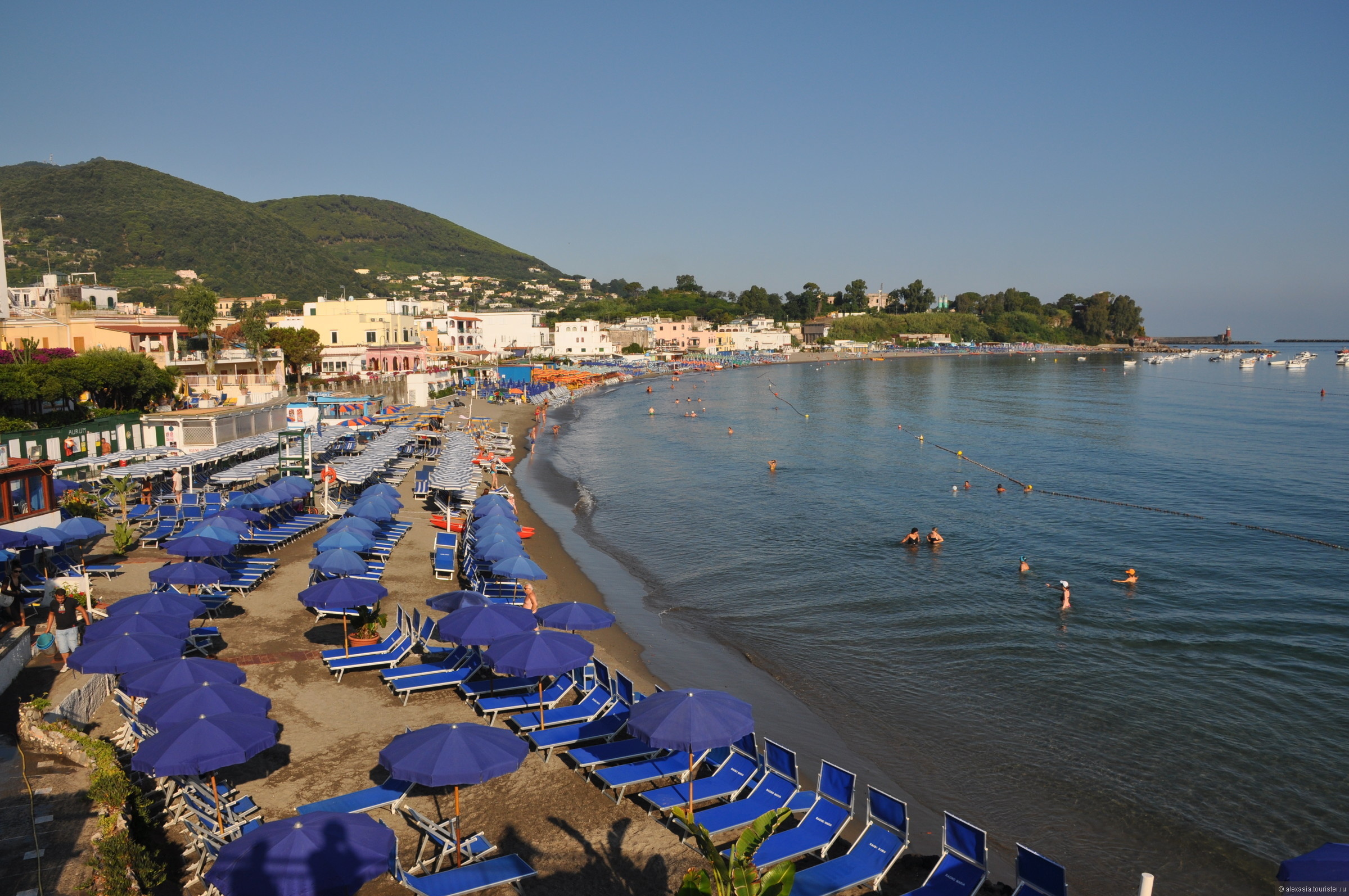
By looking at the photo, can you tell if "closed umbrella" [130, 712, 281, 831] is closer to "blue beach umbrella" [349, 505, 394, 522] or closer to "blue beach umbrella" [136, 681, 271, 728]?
"blue beach umbrella" [136, 681, 271, 728]

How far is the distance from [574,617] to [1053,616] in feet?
40.2

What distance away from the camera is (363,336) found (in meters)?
66.9

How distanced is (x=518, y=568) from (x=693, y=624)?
14.3 ft

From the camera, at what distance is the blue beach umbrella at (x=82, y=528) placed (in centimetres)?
1664

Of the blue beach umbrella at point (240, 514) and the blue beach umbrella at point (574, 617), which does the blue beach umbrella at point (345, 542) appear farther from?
the blue beach umbrella at point (574, 617)

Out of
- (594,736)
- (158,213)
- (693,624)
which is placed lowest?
(693,624)

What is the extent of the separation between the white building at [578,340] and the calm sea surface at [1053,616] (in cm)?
7299

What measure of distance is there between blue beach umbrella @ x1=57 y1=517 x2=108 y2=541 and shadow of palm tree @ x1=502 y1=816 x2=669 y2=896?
13.2m

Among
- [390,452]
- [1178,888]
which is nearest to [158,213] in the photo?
[390,452]

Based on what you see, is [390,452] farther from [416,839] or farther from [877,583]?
[416,839]

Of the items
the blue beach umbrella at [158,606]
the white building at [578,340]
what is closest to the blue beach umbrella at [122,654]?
the blue beach umbrella at [158,606]

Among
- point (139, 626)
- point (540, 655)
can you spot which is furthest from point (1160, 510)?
point (139, 626)

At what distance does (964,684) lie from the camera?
15086 millimetres

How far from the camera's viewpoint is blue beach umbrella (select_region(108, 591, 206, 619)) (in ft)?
39.9
